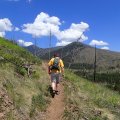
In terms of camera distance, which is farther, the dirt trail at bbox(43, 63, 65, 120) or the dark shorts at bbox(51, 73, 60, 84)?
the dark shorts at bbox(51, 73, 60, 84)

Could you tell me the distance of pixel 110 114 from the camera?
18.1m

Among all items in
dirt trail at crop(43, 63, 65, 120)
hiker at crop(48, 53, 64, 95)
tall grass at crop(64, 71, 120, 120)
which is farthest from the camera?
hiker at crop(48, 53, 64, 95)

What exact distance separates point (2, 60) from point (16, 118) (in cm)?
673

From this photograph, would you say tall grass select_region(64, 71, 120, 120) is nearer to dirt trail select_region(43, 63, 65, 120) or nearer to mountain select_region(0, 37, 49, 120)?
dirt trail select_region(43, 63, 65, 120)

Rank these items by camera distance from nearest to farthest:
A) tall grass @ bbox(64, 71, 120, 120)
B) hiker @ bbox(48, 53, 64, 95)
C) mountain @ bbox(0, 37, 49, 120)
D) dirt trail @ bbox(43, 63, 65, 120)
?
A: 1. mountain @ bbox(0, 37, 49, 120)
2. dirt trail @ bbox(43, 63, 65, 120)
3. tall grass @ bbox(64, 71, 120, 120)
4. hiker @ bbox(48, 53, 64, 95)

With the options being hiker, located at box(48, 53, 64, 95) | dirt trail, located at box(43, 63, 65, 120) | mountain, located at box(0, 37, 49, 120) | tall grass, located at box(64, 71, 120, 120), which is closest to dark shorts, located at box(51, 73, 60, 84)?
hiker, located at box(48, 53, 64, 95)

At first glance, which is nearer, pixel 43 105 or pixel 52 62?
pixel 43 105

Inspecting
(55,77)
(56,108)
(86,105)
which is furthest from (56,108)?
(55,77)

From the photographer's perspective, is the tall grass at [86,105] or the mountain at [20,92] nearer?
the mountain at [20,92]

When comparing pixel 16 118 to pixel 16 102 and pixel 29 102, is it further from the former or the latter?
pixel 29 102

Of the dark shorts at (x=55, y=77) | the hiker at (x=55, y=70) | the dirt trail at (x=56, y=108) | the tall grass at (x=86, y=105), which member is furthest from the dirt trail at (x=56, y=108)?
the dark shorts at (x=55, y=77)

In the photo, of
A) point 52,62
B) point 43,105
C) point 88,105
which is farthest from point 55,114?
point 52,62

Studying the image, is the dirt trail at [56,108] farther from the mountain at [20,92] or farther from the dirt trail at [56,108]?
the mountain at [20,92]

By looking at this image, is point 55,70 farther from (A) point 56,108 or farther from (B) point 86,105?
(A) point 56,108
